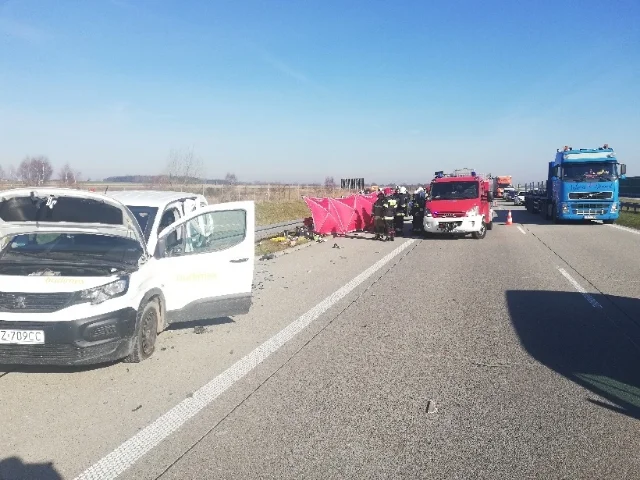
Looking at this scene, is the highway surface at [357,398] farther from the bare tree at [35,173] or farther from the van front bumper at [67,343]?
the bare tree at [35,173]

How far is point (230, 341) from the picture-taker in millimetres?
6770

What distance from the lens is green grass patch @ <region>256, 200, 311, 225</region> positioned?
92.8 feet

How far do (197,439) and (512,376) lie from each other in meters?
3.03

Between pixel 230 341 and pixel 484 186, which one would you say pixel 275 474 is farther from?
pixel 484 186

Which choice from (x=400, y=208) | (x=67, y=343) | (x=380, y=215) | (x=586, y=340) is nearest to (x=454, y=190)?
(x=400, y=208)

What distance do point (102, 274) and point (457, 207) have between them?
16005 mm

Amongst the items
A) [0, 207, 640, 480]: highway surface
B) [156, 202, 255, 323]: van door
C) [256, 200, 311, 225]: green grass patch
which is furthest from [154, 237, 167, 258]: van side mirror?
[256, 200, 311, 225]: green grass patch

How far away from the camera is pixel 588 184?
82.4 ft

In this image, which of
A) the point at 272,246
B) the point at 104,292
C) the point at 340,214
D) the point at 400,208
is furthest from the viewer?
the point at 400,208

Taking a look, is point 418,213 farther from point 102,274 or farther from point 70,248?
point 102,274

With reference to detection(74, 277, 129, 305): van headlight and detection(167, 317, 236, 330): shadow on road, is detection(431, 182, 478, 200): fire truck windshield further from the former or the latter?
detection(74, 277, 129, 305): van headlight

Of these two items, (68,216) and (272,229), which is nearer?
(68,216)

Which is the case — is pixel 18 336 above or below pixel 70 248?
below

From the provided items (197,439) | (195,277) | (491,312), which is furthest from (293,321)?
(197,439)
